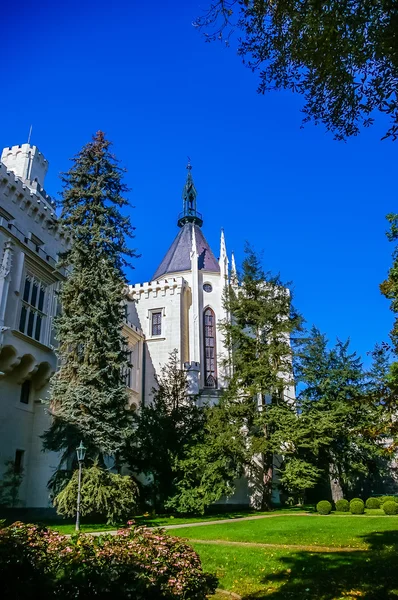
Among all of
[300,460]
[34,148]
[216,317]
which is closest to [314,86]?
[300,460]

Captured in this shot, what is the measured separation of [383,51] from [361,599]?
8.44 meters

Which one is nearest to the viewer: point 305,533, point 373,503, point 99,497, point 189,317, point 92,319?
point 305,533

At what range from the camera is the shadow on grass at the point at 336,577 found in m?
7.23

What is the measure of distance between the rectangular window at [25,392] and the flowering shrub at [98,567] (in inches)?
685

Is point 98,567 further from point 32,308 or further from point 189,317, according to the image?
point 189,317

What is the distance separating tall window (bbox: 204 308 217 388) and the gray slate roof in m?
4.71

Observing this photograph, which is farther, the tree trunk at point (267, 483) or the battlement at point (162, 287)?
the battlement at point (162, 287)

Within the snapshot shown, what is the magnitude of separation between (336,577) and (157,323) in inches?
1286

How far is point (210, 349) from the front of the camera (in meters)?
37.9

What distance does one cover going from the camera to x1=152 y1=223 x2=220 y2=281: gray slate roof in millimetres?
43209

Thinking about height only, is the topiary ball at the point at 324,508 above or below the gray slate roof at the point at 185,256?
below

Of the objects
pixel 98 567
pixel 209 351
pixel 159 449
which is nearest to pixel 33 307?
pixel 159 449

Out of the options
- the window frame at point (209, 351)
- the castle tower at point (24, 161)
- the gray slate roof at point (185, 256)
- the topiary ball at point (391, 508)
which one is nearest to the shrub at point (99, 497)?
the topiary ball at point (391, 508)

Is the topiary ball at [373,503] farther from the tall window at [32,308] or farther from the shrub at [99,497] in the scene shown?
the tall window at [32,308]
